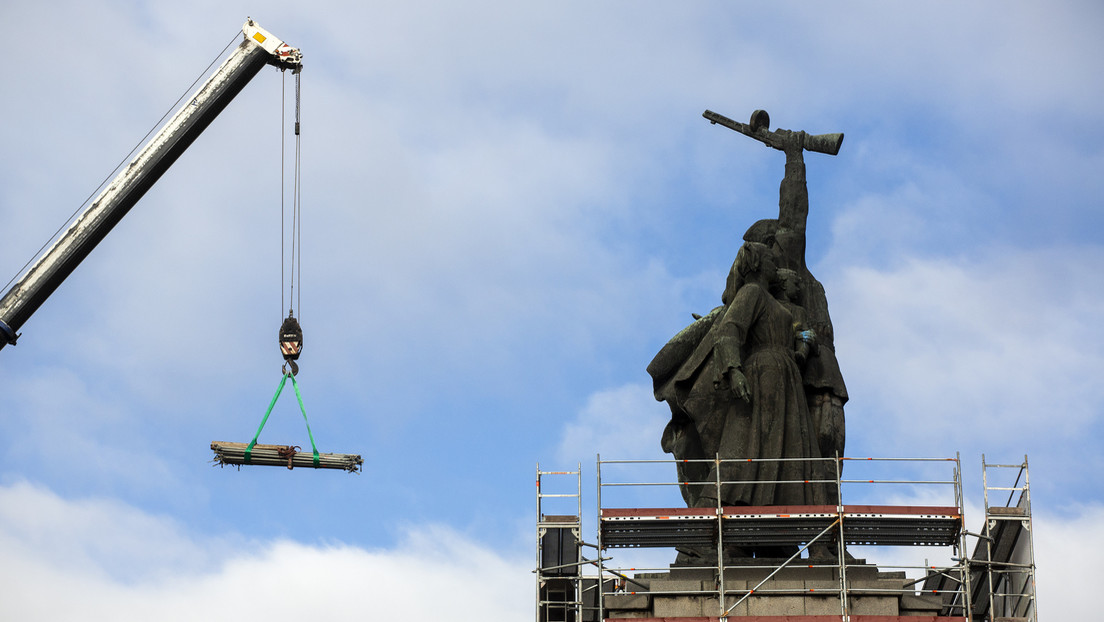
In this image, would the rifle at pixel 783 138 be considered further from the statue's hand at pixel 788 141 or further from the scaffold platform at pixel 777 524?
the scaffold platform at pixel 777 524

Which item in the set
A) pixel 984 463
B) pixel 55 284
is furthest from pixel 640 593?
pixel 55 284

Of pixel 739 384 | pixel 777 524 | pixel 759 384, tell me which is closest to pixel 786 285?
pixel 759 384

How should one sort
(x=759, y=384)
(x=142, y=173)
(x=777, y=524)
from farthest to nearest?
1. (x=142, y=173)
2. (x=759, y=384)
3. (x=777, y=524)

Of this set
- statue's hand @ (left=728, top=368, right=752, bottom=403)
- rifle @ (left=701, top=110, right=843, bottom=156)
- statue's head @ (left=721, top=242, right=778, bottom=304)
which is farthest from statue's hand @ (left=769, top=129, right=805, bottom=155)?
statue's hand @ (left=728, top=368, right=752, bottom=403)

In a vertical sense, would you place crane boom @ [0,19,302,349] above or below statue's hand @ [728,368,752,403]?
above

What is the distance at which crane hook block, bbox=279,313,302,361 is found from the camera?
42.5m

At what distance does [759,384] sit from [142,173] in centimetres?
1377

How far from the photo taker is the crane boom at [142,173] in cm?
4184

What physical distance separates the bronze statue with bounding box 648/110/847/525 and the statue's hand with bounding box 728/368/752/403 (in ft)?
0.06

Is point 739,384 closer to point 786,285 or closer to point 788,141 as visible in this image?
point 786,285

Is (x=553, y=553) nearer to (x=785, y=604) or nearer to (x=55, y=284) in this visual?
(x=785, y=604)

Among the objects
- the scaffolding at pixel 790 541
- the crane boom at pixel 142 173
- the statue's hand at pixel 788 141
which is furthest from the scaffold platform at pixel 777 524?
the crane boom at pixel 142 173

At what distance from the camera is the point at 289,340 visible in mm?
42469

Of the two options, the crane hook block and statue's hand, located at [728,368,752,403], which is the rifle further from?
the crane hook block
